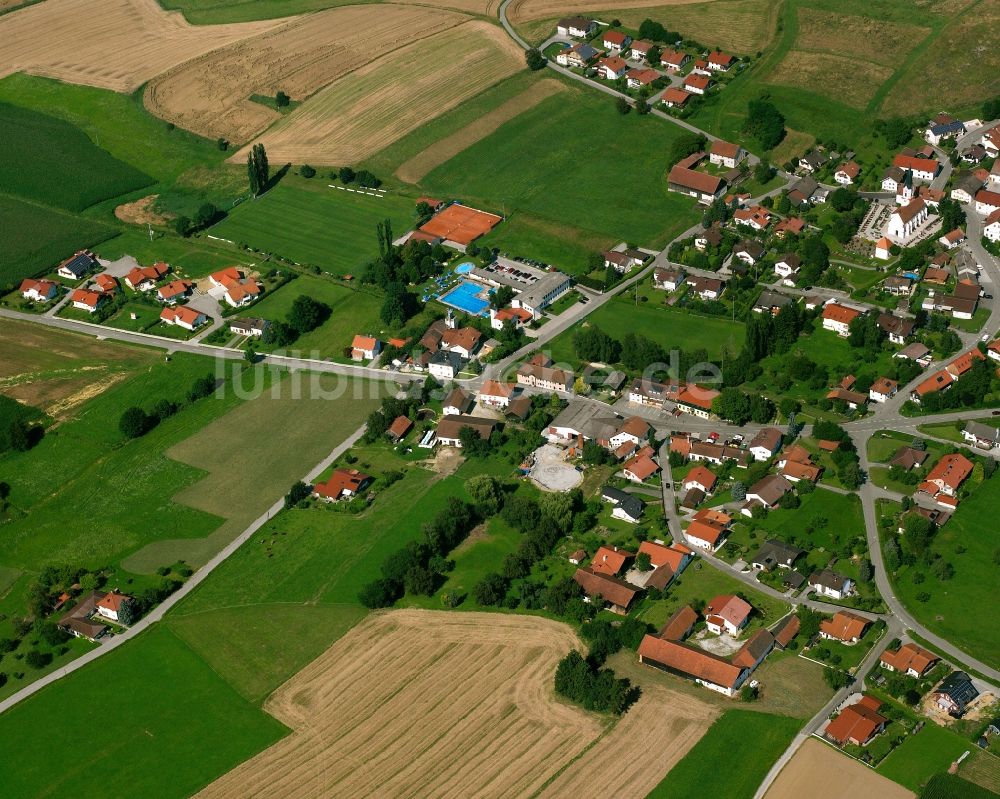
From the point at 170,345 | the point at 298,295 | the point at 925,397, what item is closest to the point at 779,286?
the point at 925,397

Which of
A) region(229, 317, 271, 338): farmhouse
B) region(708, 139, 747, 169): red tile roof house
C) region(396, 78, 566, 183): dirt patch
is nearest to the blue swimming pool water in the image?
region(229, 317, 271, 338): farmhouse

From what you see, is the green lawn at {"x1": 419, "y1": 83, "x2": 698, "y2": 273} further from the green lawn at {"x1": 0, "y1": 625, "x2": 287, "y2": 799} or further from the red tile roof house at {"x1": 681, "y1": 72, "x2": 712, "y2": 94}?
the green lawn at {"x1": 0, "y1": 625, "x2": 287, "y2": 799}

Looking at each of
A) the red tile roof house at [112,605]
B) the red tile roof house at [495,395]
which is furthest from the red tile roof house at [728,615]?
the red tile roof house at [112,605]

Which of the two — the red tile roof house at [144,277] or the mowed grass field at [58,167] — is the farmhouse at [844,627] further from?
the mowed grass field at [58,167]

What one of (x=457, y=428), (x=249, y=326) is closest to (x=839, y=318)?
(x=457, y=428)

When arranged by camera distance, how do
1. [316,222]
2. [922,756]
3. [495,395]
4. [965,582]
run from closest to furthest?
[922,756] → [965,582] → [495,395] → [316,222]

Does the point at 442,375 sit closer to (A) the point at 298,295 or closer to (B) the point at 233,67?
(A) the point at 298,295

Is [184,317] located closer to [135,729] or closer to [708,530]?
[135,729]
